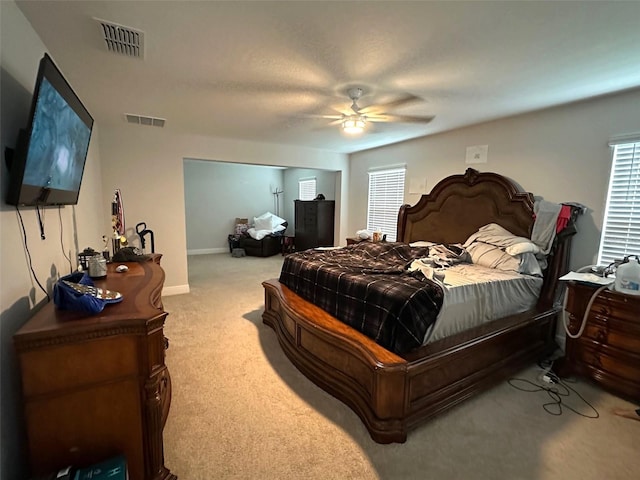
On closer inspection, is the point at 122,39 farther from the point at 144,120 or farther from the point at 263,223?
the point at 263,223

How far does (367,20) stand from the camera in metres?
1.58

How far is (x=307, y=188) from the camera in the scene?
7828mm

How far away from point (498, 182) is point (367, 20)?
2.61 metres

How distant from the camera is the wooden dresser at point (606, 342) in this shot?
214 centimetres

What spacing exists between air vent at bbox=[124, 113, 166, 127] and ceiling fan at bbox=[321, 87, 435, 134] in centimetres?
207

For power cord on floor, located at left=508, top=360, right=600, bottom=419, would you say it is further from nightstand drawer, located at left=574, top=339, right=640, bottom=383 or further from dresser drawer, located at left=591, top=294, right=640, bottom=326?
dresser drawer, located at left=591, top=294, right=640, bottom=326

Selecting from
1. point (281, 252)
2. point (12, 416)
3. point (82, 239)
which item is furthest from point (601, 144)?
point (281, 252)

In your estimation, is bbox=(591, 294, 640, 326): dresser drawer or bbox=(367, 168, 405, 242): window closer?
bbox=(591, 294, 640, 326): dresser drawer

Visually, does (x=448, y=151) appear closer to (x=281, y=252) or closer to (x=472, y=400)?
(x=472, y=400)

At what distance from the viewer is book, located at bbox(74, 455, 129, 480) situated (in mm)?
1176

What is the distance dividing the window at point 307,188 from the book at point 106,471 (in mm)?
6654

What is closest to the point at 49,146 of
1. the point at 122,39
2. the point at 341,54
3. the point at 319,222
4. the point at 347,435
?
the point at 122,39

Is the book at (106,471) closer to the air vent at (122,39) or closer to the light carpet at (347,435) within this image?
the light carpet at (347,435)

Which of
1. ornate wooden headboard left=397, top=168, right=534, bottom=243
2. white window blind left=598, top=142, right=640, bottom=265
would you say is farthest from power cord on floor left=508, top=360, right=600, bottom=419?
ornate wooden headboard left=397, top=168, right=534, bottom=243
